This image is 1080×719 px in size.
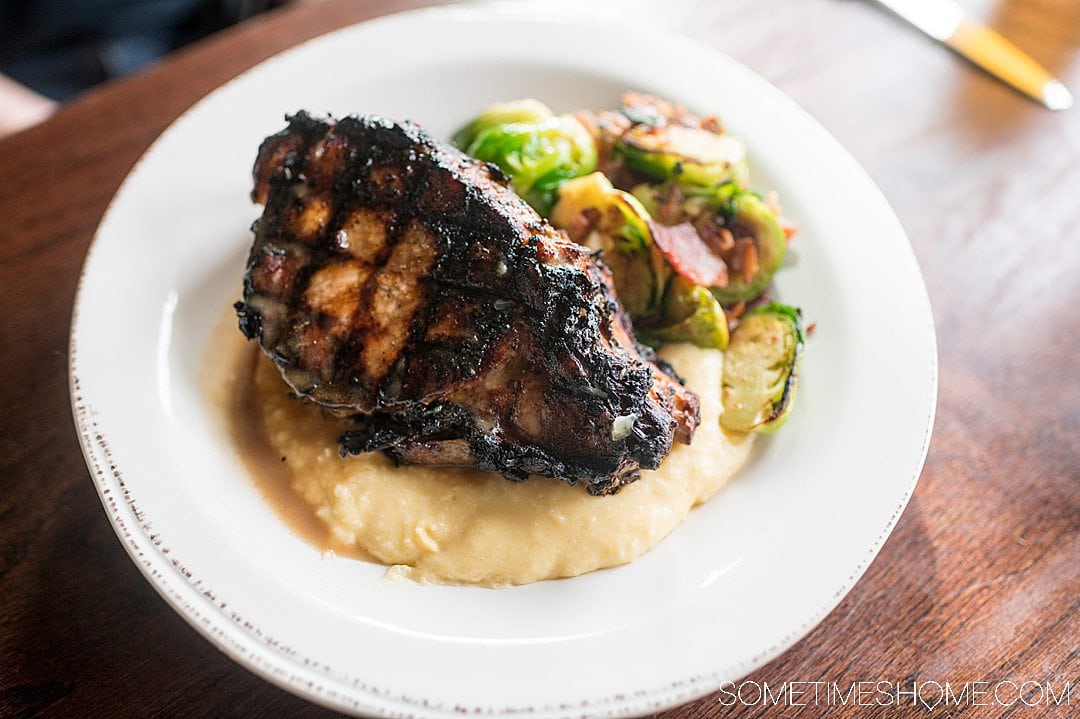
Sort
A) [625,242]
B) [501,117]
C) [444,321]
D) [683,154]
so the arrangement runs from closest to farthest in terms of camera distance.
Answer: [444,321]
[625,242]
[683,154]
[501,117]

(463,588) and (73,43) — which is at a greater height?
(463,588)

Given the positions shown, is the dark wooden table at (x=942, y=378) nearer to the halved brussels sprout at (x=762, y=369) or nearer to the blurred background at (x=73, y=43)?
the halved brussels sprout at (x=762, y=369)

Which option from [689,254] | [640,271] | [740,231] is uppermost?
[740,231]

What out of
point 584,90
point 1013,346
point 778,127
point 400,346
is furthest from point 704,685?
point 584,90

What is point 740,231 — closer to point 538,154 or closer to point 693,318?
point 693,318

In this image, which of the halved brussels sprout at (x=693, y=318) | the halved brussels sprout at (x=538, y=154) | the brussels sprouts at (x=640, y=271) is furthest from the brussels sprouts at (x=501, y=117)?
the halved brussels sprout at (x=693, y=318)

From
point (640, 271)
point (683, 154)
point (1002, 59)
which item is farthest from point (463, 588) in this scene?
point (1002, 59)

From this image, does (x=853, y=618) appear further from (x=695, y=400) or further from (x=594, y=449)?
(x=594, y=449)
